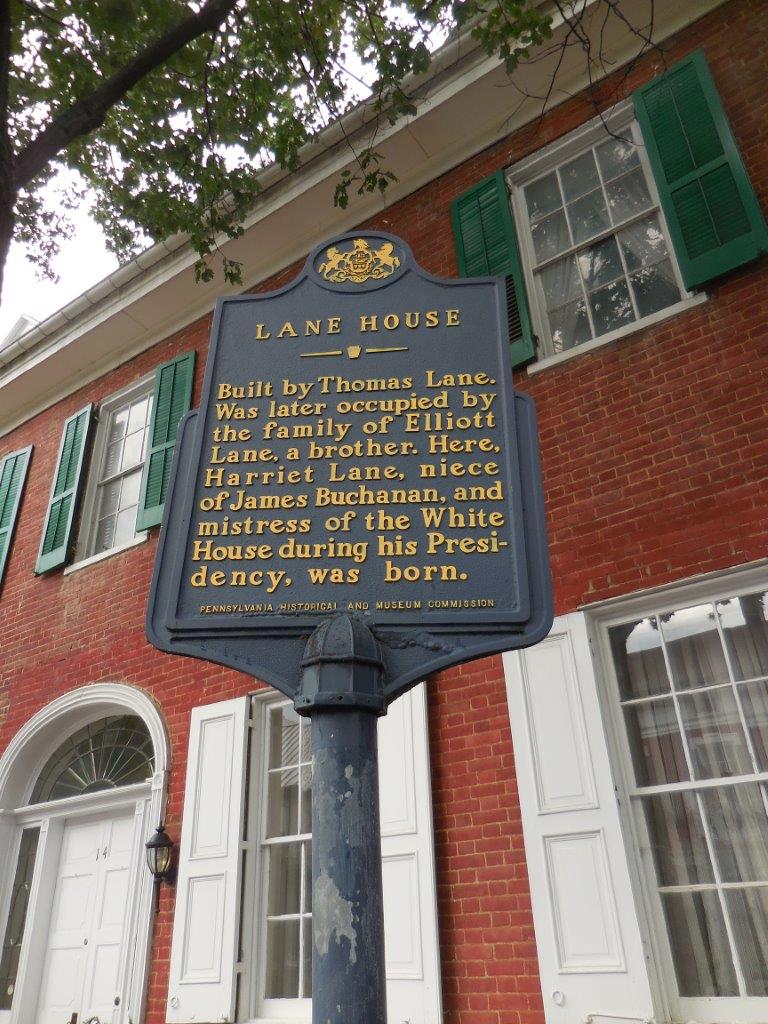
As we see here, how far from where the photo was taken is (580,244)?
6.25 metres

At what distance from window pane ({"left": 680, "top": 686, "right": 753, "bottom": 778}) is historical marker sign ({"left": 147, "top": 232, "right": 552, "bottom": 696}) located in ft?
7.80

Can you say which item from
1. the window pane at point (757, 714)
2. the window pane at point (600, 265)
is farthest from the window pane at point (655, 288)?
the window pane at point (757, 714)

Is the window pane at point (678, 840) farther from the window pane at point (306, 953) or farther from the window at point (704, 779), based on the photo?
the window pane at point (306, 953)

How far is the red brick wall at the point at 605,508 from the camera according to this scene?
14.5ft

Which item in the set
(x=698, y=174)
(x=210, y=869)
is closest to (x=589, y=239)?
(x=698, y=174)

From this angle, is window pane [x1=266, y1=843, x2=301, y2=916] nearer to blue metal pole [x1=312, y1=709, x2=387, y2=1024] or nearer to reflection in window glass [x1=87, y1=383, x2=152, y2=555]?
blue metal pole [x1=312, y1=709, x2=387, y2=1024]

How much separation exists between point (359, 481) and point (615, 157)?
192 inches

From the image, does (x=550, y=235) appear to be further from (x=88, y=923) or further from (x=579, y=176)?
(x=88, y=923)

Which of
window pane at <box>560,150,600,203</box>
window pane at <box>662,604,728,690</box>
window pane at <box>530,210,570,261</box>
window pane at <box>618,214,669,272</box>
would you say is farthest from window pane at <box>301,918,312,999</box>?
window pane at <box>560,150,600,203</box>

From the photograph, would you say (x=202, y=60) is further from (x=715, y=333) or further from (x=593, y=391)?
(x=715, y=333)

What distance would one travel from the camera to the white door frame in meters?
5.94

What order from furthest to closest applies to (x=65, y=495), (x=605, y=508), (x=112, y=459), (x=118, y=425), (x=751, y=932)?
Answer: (x=118, y=425) → (x=112, y=459) → (x=65, y=495) → (x=605, y=508) → (x=751, y=932)

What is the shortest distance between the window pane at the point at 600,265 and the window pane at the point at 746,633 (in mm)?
2798

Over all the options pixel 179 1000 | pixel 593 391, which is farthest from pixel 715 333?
pixel 179 1000
